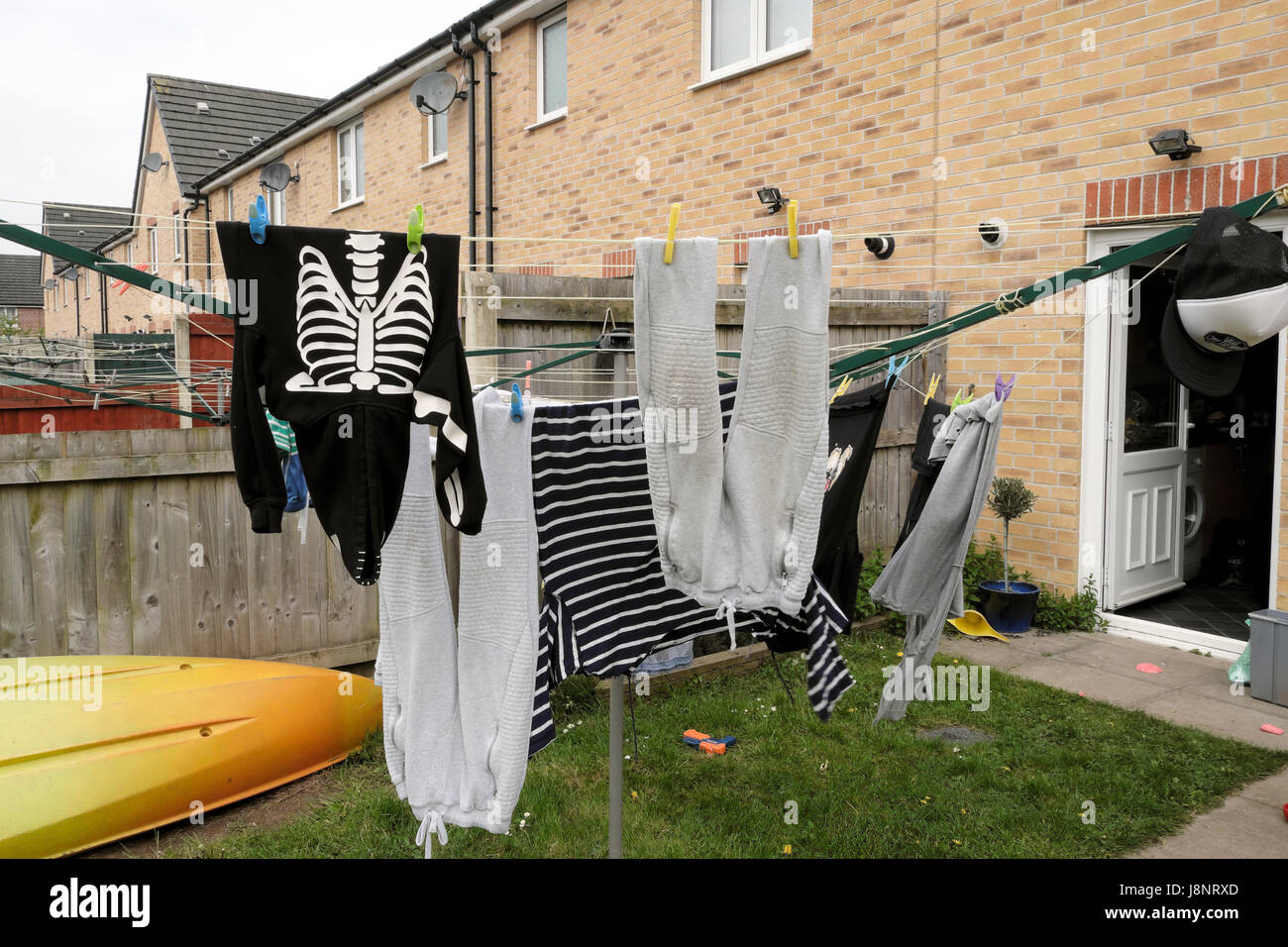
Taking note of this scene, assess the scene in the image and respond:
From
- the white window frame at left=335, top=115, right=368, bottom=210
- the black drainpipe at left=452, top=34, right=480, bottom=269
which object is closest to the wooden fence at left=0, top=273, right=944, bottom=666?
the black drainpipe at left=452, top=34, right=480, bottom=269

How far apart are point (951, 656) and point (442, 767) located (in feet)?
13.3

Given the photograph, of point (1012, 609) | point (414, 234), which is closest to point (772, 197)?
point (1012, 609)

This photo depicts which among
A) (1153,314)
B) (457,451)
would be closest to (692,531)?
(457,451)

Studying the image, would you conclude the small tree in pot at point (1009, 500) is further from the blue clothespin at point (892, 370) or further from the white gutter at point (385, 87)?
the white gutter at point (385, 87)

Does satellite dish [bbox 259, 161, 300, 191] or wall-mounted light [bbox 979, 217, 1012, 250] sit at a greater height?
satellite dish [bbox 259, 161, 300, 191]

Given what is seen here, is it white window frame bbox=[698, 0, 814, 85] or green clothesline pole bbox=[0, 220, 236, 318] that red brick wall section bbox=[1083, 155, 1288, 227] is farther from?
green clothesline pole bbox=[0, 220, 236, 318]

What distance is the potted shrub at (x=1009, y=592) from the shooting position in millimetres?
6223

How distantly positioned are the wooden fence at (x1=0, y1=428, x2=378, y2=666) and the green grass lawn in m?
0.86

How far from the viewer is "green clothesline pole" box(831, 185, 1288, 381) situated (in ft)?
8.61

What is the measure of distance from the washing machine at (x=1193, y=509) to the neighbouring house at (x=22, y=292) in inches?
1774

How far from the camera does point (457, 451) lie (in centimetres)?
223

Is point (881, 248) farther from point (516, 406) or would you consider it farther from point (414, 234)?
point (414, 234)

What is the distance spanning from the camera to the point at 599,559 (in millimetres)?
2602
